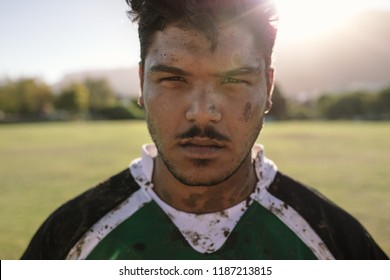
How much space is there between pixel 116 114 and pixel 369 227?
6370cm

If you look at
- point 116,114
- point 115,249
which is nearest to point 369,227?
point 115,249

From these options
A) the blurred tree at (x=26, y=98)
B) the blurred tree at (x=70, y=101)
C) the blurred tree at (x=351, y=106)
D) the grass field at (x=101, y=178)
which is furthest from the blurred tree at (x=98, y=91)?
A: the grass field at (x=101, y=178)

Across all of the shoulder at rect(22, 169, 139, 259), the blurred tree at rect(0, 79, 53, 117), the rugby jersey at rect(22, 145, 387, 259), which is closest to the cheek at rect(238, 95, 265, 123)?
the rugby jersey at rect(22, 145, 387, 259)

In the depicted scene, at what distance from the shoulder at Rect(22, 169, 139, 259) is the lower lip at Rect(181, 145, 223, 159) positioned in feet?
1.54

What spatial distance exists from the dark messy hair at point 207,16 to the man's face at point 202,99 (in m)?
0.04

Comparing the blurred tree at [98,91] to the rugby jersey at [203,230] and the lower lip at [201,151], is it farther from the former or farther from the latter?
the lower lip at [201,151]

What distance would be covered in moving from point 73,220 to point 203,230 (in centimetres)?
69

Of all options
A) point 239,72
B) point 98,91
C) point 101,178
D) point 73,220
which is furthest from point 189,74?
point 98,91

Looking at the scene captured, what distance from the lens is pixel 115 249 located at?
7.19ft

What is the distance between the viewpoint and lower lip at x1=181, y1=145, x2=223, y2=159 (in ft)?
6.83

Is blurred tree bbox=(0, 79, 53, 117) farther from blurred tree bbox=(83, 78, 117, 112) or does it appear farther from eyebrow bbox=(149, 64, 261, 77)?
eyebrow bbox=(149, 64, 261, 77)

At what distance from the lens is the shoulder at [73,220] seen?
2236 mm
